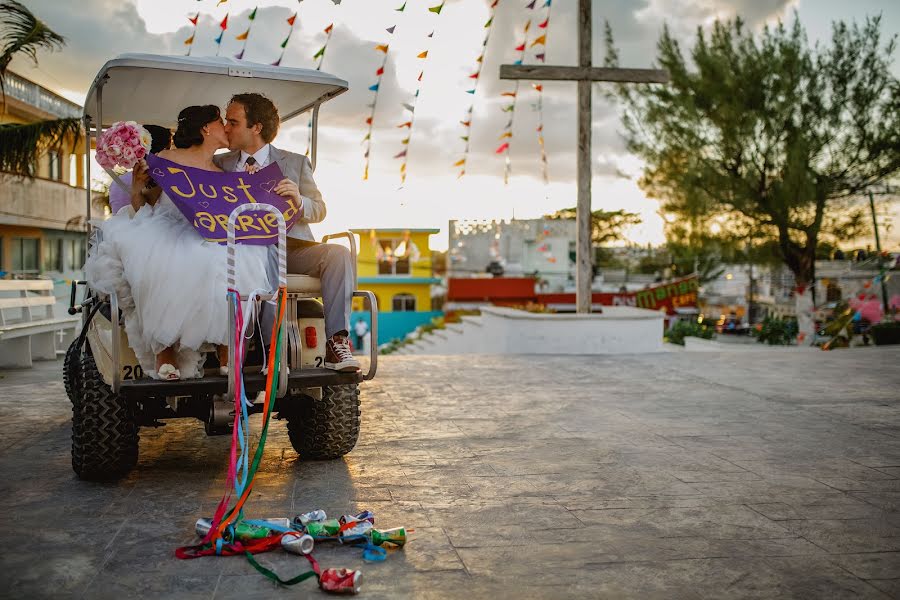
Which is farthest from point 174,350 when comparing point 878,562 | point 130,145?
point 878,562

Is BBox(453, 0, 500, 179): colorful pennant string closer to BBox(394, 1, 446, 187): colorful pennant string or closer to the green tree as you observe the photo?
BBox(394, 1, 446, 187): colorful pennant string

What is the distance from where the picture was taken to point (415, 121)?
12016 mm

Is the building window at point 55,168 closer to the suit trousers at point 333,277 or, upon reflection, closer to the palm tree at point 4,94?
the palm tree at point 4,94

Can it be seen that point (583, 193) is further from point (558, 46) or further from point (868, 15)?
point (868, 15)

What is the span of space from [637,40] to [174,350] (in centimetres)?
1957

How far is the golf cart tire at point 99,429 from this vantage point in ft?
15.6

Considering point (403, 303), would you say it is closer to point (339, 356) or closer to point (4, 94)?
point (4, 94)

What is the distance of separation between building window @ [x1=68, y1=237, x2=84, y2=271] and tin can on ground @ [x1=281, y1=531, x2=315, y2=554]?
92.4 feet

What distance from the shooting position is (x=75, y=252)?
97.9 ft

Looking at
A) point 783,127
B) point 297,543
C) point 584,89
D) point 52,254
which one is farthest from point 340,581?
point 52,254

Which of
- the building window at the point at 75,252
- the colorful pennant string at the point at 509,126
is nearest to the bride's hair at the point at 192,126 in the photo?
the colorful pennant string at the point at 509,126

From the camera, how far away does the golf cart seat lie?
16.0 feet

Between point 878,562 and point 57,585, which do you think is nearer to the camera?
point 57,585

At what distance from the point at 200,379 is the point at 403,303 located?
41.4 m
